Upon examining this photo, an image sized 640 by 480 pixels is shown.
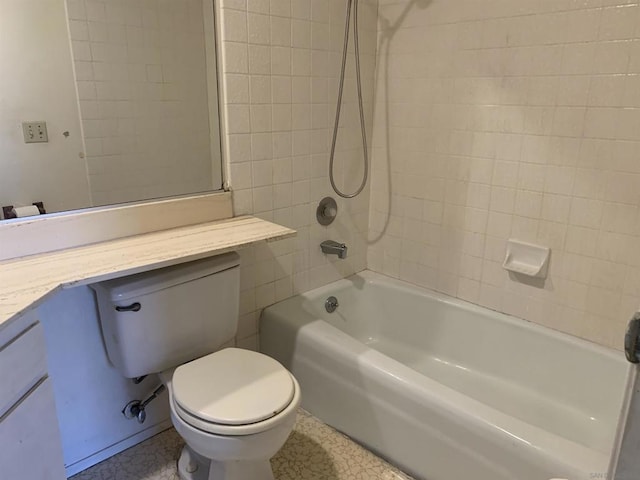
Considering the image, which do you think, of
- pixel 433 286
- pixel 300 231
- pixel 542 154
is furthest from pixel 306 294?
pixel 542 154

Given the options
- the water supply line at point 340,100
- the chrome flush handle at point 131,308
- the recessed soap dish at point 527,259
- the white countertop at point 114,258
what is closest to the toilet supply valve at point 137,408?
the chrome flush handle at point 131,308

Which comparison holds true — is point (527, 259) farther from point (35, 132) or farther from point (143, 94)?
point (35, 132)

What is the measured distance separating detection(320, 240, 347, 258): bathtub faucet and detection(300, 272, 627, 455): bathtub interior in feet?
0.62

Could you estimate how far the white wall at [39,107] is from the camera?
5.33 ft

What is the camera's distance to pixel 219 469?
150cm

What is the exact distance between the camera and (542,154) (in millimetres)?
1826

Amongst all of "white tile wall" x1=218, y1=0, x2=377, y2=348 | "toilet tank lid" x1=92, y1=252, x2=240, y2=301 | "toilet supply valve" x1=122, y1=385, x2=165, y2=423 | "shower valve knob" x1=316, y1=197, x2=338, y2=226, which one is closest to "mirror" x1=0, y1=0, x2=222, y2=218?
"white tile wall" x1=218, y1=0, x2=377, y2=348

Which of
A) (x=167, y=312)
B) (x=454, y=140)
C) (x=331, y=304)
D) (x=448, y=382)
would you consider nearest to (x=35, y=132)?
(x=167, y=312)

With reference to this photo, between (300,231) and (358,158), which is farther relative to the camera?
(358,158)

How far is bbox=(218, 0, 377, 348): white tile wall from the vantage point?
179cm

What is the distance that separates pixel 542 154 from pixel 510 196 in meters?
0.20

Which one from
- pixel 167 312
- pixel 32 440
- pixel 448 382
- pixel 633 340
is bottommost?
pixel 448 382

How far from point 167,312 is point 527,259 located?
140 centimetres

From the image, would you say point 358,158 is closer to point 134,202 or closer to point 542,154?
point 542,154
